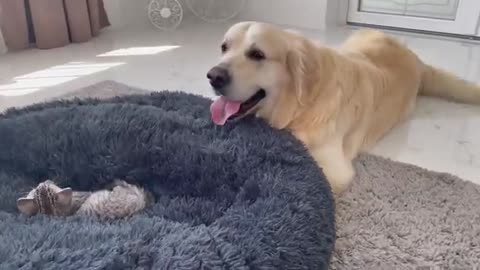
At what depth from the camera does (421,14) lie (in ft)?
10.4

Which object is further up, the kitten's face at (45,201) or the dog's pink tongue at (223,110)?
the dog's pink tongue at (223,110)

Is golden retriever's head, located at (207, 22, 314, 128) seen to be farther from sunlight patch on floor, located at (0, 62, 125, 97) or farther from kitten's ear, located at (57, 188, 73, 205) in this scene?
sunlight patch on floor, located at (0, 62, 125, 97)

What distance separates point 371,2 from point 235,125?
2222 mm

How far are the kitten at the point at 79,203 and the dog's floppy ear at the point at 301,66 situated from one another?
0.54 m

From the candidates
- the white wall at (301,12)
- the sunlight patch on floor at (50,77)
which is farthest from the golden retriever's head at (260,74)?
the white wall at (301,12)

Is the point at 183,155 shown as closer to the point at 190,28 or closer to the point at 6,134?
the point at 6,134

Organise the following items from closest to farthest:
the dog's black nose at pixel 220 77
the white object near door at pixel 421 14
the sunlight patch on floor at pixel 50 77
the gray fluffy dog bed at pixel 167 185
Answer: the gray fluffy dog bed at pixel 167 185 < the dog's black nose at pixel 220 77 < the sunlight patch on floor at pixel 50 77 < the white object near door at pixel 421 14

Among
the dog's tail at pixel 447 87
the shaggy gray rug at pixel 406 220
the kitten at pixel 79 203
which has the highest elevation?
the kitten at pixel 79 203

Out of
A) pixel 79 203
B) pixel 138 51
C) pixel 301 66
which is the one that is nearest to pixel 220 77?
pixel 301 66

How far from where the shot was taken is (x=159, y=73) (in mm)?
Answer: 2473

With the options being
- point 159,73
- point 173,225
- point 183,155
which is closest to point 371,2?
point 159,73

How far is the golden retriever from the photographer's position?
1381 mm

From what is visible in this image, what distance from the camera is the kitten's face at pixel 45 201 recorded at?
116 centimetres

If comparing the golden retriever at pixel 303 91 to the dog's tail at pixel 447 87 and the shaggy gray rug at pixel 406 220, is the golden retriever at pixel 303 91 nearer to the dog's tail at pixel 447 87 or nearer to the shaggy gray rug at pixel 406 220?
the shaggy gray rug at pixel 406 220
